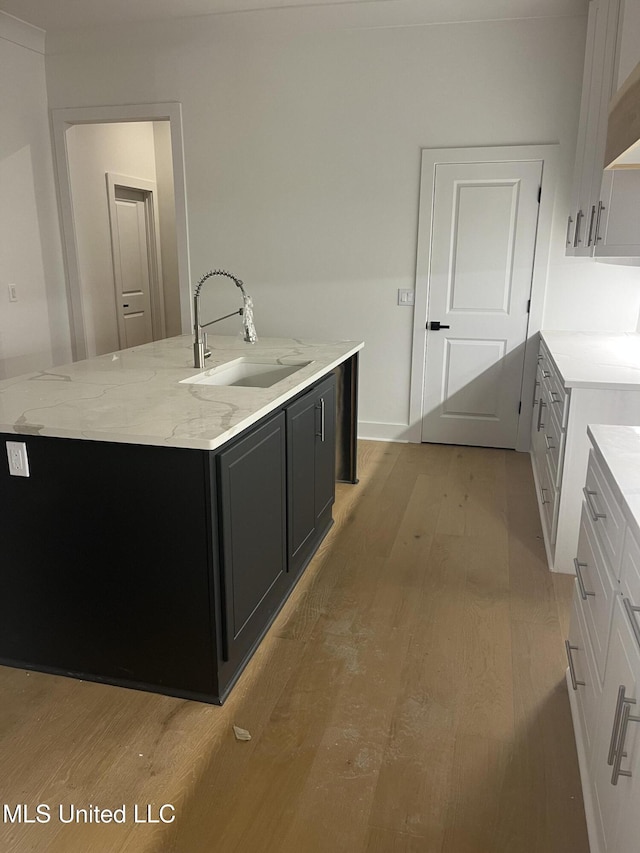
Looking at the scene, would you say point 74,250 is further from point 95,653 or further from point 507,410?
point 95,653

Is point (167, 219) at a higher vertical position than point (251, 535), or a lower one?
higher

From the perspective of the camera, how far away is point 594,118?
340 cm

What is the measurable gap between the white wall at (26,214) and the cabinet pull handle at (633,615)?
4.52m

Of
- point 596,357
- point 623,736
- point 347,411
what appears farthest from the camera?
point 347,411

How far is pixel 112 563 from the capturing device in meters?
2.04

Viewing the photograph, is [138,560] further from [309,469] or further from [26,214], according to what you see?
[26,214]

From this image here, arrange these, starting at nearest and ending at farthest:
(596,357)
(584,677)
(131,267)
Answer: (584,677), (596,357), (131,267)

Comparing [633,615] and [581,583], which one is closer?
[633,615]

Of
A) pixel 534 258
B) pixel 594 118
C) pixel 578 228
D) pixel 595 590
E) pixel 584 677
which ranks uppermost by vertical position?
pixel 594 118

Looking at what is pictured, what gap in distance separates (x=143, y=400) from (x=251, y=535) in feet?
1.98

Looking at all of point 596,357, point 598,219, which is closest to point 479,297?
point 596,357

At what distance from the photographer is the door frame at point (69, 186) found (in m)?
4.81

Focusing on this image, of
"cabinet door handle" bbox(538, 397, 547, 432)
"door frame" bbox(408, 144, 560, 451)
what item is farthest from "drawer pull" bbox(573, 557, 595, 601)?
"door frame" bbox(408, 144, 560, 451)

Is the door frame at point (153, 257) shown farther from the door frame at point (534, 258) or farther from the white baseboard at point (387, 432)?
the door frame at point (534, 258)
